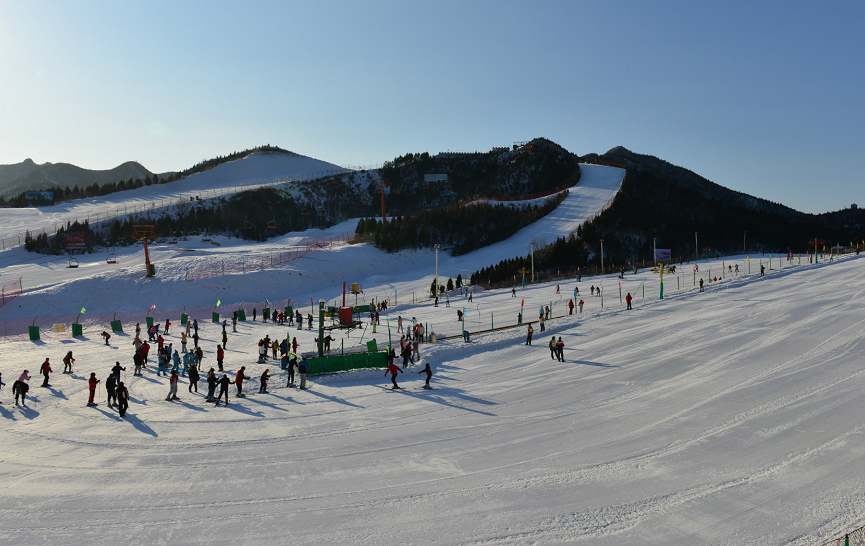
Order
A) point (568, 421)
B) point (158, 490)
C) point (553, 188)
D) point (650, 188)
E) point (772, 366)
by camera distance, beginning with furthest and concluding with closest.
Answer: point (553, 188)
point (650, 188)
point (772, 366)
point (568, 421)
point (158, 490)

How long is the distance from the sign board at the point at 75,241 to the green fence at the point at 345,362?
56.0 m

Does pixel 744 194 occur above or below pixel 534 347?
above

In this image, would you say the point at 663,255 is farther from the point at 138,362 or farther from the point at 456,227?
the point at 138,362

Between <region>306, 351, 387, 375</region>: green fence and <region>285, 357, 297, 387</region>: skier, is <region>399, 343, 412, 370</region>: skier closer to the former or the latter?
<region>306, 351, 387, 375</region>: green fence

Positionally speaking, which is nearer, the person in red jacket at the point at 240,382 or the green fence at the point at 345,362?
the person in red jacket at the point at 240,382

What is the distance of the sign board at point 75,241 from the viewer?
199 ft

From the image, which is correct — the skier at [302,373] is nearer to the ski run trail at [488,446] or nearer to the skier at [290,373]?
the ski run trail at [488,446]

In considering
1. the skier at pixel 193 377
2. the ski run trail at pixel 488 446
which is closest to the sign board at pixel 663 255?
the ski run trail at pixel 488 446

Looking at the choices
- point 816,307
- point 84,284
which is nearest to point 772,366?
point 816,307

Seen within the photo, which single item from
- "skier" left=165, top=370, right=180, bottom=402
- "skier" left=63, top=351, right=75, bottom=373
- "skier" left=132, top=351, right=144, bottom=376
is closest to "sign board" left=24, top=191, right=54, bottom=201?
"skier" left=63, top=351, right=75, bottom=373

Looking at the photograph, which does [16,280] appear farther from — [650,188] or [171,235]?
[650,188]

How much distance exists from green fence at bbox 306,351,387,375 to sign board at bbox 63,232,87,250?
56.0 meters

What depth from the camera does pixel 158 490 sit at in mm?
9953

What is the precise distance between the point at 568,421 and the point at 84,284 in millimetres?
45800
